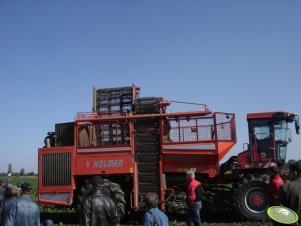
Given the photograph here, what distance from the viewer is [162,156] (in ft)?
43.2

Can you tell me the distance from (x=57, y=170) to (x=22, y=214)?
6727mm

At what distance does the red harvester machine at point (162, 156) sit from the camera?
12883 mm

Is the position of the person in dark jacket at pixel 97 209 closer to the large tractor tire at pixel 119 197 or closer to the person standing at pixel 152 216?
the person standing at pixel 152 216

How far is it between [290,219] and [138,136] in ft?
28.3

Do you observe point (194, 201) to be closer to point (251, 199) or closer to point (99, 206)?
point (251, 199)

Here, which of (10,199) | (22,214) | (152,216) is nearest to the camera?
(152,216)

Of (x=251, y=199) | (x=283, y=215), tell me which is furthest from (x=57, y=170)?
(x=283, y=215)

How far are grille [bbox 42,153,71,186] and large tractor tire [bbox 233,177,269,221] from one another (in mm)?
5196

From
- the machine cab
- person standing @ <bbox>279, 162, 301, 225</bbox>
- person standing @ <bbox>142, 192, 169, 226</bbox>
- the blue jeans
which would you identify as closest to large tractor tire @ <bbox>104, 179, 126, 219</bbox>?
the blue jeans

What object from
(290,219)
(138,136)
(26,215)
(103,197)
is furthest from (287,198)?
(138,136)

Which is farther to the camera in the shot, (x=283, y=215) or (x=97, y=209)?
(x=97, y=209)

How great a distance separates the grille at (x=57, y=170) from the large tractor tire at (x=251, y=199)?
5196 millimetres

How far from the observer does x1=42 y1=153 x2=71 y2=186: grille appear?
1335cm

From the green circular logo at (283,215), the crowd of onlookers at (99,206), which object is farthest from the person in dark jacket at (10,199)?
the green circular logo at (283,215)
